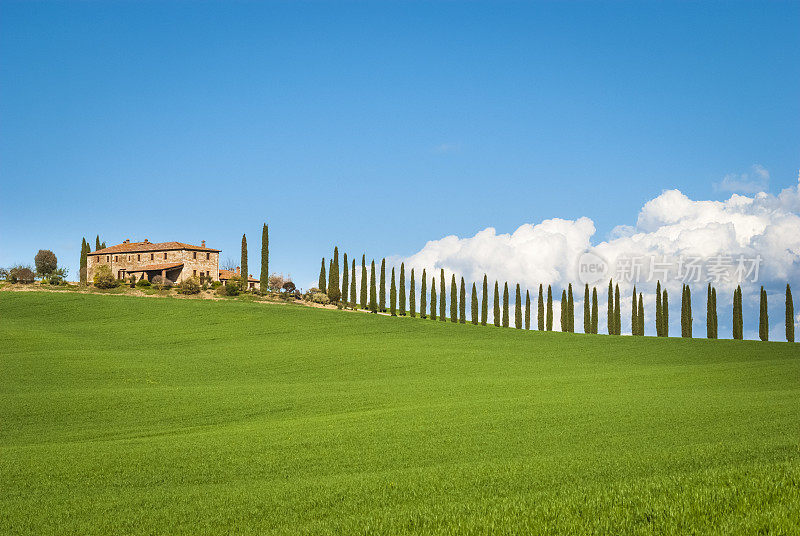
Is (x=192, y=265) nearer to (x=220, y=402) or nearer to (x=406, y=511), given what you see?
(x=220, y=402)

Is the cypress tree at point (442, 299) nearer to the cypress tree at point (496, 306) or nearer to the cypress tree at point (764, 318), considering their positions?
the cypress tree at point (496, 306)

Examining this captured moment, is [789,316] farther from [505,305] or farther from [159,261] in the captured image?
[159,261]

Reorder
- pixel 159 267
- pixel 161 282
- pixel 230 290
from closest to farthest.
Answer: pixel 230 290
pixel 161 282
pixel 159 267

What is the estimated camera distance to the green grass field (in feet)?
28.9

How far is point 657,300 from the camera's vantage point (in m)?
72.1

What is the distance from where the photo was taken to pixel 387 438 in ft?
59.8

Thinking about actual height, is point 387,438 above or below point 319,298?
below

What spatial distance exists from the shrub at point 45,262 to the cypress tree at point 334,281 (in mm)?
40313

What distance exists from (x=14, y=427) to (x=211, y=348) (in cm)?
2433

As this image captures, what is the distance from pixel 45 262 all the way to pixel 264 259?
3450 centimetres

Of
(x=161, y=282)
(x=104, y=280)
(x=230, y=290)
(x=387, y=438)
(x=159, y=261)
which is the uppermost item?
(x=159, y=261)

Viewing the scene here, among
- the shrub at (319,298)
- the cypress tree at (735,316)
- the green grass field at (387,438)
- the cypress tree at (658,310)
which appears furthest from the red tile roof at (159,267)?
the cypress tree at (735,316)

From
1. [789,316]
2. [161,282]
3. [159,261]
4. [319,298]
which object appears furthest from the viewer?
[159,261]

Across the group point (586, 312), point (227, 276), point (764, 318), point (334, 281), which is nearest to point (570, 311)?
point (586, 312)
